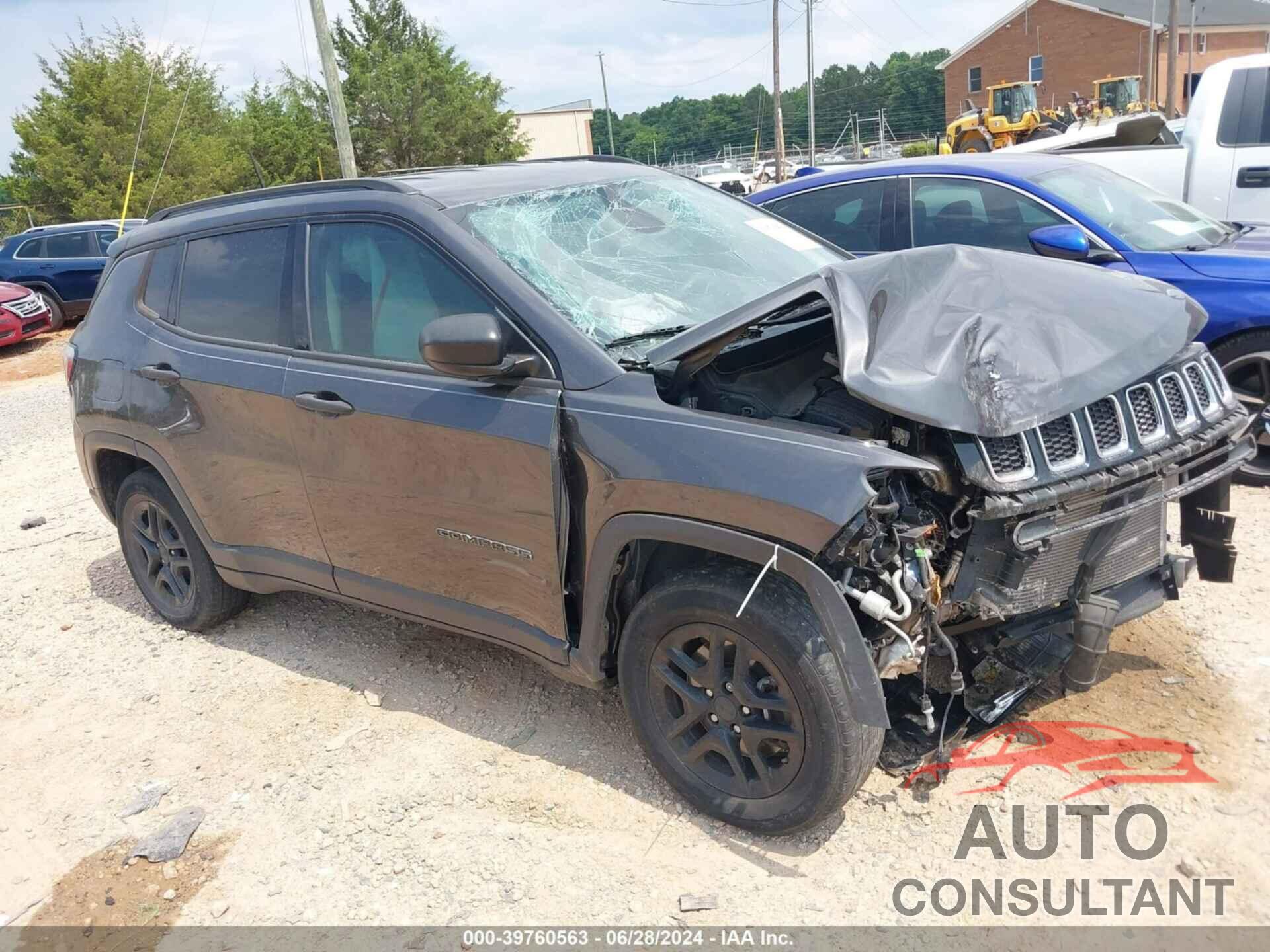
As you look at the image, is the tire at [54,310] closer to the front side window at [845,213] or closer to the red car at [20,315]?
the red car at [20,315]

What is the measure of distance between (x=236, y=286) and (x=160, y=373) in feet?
1.85

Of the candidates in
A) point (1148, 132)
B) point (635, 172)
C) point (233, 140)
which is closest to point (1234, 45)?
point (233, 140)

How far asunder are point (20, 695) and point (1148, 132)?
901 cm

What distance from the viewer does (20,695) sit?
4422mm

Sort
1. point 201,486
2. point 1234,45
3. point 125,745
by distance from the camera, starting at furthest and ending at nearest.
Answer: point 1234,45
point 201,486
point 125,745

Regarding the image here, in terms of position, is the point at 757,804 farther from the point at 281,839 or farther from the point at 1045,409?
the point at 281,839

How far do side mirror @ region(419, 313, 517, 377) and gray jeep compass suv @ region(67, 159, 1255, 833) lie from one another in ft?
0.05

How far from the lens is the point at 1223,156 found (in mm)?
7156

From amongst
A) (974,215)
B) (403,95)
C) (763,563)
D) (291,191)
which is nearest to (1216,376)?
(763,563)

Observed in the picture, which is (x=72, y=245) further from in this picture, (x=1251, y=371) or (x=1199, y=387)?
(x=1199, y=387)

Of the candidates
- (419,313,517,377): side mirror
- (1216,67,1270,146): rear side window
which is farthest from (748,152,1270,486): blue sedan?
(419,313,517,377): side mirror

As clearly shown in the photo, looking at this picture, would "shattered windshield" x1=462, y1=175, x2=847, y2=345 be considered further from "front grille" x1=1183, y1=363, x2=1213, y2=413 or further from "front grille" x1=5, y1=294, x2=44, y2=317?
"front grille" x1=5, y1=294, x2=44, y2=317

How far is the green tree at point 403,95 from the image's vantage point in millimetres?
33625

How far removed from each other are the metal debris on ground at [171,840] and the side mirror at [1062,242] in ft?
15.8
